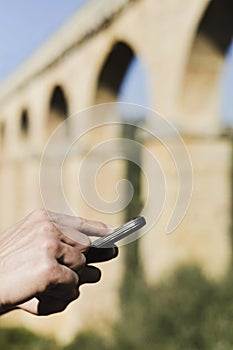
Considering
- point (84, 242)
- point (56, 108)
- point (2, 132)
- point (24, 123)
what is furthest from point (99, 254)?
point (2, 132)

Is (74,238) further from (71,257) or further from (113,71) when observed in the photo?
(113,71)

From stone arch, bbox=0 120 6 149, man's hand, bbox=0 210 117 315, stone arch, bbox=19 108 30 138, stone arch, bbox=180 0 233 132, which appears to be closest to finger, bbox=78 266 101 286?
man's hand, bbox=0 210 117 315

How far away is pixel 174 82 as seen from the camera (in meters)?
7.43

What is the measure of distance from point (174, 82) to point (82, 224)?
6.72 m

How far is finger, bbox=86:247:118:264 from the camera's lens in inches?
31.5

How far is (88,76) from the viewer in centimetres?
1063

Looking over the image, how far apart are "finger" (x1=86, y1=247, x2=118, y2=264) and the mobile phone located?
16 millimetres

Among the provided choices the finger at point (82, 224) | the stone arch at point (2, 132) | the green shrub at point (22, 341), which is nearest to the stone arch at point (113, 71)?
the green shrub at point (22, 341)

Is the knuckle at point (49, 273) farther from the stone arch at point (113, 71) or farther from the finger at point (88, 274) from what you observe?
the stone arch at point (113, 71)

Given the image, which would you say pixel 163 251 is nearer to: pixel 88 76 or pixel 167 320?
pixel 167 320

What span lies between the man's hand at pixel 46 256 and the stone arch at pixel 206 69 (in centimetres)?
610

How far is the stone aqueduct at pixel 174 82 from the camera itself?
7090mm

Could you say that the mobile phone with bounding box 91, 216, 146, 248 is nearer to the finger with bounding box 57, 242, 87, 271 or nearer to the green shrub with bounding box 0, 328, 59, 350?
the finger with bounding box 57, 242, 87, 271

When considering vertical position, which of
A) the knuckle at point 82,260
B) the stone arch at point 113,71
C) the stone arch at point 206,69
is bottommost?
the knuckle at point 82,260
